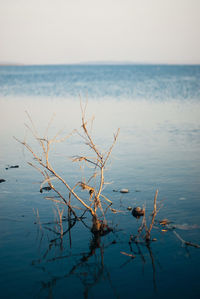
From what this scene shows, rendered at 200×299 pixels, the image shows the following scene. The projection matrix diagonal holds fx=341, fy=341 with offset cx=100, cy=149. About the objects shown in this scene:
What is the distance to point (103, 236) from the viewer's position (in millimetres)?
→ 8633

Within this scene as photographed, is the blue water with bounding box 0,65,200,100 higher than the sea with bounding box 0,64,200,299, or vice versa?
the blue water with bounding box 0,65,200,100

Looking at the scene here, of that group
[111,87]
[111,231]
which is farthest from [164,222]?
[111,87]

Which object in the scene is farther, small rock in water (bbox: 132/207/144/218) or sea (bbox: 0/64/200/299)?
small rock in water (bbox: 132/207/144/218)

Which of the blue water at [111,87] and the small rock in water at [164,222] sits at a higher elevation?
the blue water at [111,87]

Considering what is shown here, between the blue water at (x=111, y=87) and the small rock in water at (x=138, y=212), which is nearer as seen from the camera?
the small rock in water at (x=138, y=212)

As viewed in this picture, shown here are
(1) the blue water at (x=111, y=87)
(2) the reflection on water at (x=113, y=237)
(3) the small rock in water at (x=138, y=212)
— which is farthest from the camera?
(1) the blue water at (x=111, y=87)

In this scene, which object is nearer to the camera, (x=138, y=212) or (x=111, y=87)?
(x=138, y=212)

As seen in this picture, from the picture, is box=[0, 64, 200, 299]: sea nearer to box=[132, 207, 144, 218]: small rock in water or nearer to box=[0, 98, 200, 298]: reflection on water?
box=[0, 98, 200, 298]: reflection on water

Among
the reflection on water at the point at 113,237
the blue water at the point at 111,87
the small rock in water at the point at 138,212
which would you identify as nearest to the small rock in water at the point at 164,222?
the reflection on water at the point at 113,237

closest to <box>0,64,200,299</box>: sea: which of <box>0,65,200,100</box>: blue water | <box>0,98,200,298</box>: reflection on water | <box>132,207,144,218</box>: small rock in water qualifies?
<box>0,98,200,298</box>: reflection on water

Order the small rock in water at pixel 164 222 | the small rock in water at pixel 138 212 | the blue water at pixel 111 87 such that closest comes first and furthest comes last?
the small rock in water at pixel 164 222, the small rock in water at pixel 138 212, the blue water at pixel 111 87

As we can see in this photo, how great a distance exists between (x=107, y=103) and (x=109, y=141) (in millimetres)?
18173

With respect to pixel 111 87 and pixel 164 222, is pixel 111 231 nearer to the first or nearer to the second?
pixel 164 222

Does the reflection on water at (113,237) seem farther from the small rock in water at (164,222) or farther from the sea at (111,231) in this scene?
the small rock in water at (164,222)
